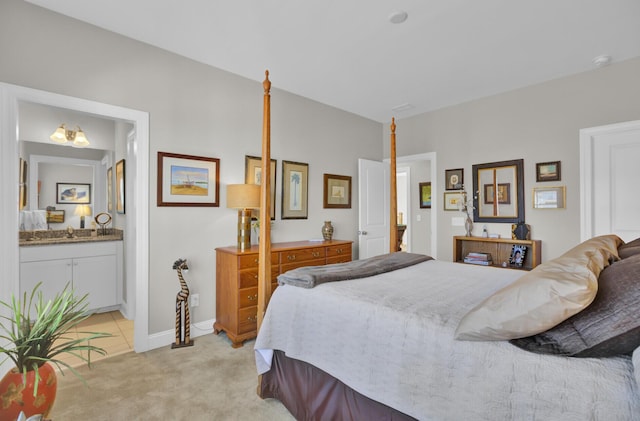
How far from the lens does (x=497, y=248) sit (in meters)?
3.88

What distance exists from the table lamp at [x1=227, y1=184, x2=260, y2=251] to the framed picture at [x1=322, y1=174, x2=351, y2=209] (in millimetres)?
1406

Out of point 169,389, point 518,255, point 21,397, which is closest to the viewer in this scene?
point 21,397

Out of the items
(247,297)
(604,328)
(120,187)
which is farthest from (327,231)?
(604,328)

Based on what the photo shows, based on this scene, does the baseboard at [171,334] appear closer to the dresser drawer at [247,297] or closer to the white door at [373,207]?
the dresser drawer at [247,297]

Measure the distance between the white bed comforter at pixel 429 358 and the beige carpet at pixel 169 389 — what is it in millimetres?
343

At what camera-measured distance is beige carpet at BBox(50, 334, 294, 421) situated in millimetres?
1854

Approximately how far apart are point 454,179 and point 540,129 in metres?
1.10

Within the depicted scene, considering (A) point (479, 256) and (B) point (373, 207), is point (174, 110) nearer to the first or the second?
(B) point (373, 207)

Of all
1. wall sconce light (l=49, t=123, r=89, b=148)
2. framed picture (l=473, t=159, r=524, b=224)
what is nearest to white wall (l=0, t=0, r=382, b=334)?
wall sconce light (l=49, t=123, r=89, b=148)

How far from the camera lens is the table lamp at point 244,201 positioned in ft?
9.72

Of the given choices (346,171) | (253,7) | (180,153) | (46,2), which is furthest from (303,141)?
(46,2)

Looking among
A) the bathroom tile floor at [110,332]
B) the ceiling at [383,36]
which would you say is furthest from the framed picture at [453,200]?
the bathroom tile floor at [110,332]

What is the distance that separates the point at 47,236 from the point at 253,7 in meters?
3.67

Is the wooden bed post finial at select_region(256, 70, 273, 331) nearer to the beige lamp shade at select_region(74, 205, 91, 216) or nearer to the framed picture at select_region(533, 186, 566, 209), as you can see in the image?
the framed picture at select_region(533, 186, 566, 209)
